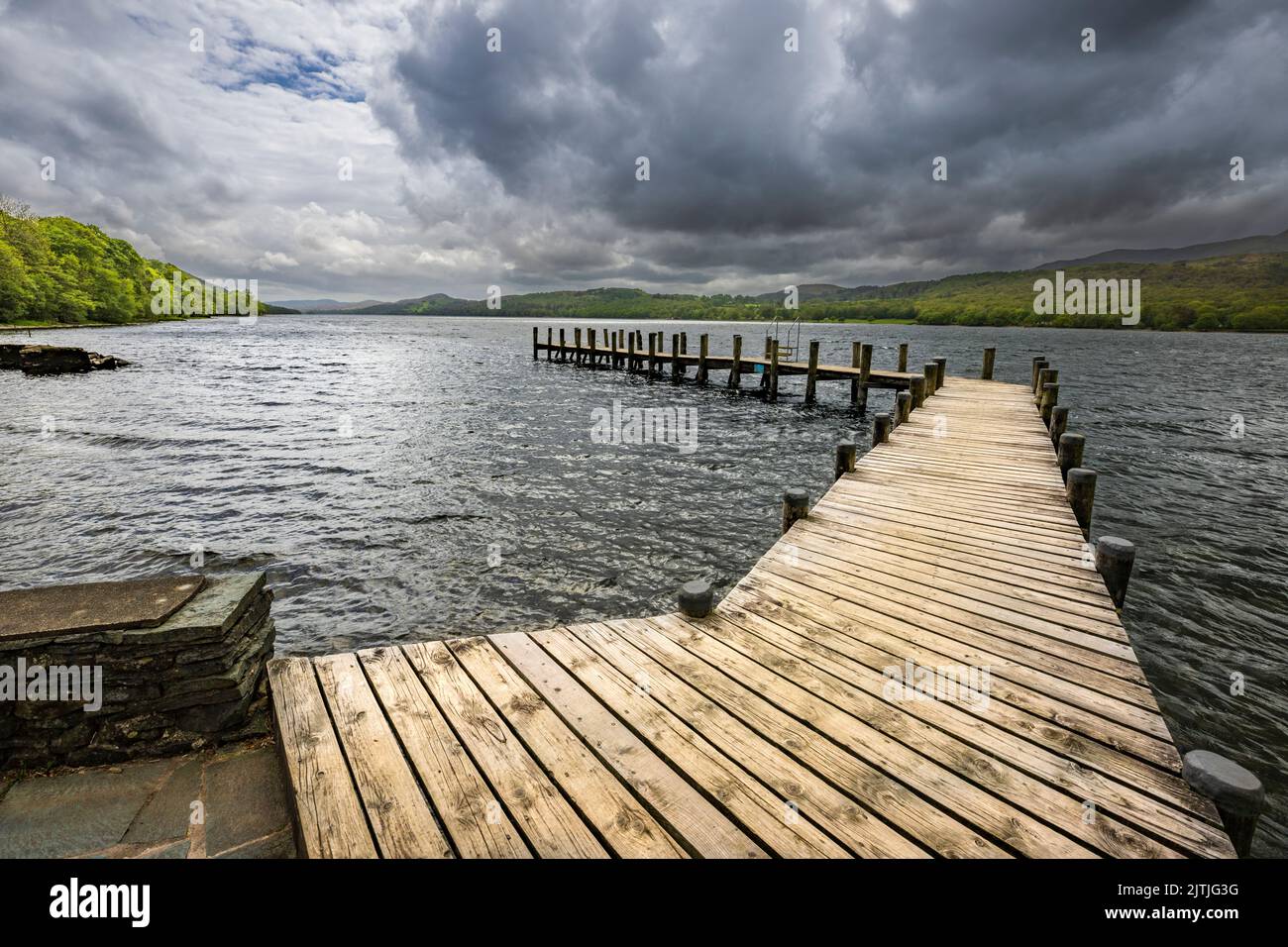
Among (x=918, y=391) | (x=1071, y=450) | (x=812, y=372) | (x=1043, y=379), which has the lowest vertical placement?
(x=1071, y=450)

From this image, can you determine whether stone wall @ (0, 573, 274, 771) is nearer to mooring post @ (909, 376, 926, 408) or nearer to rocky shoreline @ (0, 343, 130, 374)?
mooring post @ (909, 376, 926, 408)

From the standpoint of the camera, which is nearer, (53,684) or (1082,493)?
(53,684)

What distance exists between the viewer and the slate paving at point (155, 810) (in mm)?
2982

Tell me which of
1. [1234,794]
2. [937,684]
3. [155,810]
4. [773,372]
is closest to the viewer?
[1234,794]

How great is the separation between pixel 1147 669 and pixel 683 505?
764 cm

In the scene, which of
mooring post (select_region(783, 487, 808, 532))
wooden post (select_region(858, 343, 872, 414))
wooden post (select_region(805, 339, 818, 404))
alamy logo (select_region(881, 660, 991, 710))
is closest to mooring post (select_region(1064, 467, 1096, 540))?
mooring post (select_region(783, 487, 808, 532))

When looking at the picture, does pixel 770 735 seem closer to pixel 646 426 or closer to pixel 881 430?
pixel 881 430

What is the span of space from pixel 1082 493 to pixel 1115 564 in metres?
2.40

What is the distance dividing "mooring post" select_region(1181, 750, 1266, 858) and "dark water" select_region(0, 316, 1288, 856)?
2915mm

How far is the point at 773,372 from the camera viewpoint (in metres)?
26.7

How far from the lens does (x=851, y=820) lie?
9.12 feet
